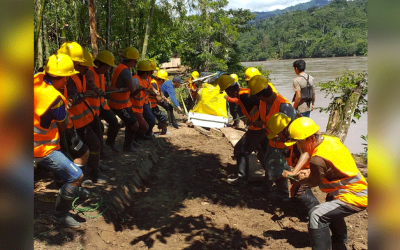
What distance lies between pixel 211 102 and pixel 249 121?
5.34 meters

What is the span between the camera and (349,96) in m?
8.64

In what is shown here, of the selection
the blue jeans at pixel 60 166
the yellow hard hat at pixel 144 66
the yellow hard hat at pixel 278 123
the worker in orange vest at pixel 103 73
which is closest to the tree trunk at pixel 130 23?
the yellow hard hat at pixel 144 66

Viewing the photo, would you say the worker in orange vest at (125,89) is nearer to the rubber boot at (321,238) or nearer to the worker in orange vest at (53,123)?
the worker in orange vest at (53,123)

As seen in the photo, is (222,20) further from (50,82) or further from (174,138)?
(50,82)

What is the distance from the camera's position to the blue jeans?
3.70m

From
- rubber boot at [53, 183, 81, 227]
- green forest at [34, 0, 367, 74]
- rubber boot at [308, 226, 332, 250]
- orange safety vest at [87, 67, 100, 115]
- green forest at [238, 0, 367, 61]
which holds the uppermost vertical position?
green forest at [238, 0, 367, 61]

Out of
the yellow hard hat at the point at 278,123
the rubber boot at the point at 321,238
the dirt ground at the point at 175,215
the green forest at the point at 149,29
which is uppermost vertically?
the green forest at the point at 149,29

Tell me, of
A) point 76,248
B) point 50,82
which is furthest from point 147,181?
point 50,82

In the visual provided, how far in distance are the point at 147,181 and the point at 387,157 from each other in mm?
5790

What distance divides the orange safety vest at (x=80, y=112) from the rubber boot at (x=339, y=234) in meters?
3.40

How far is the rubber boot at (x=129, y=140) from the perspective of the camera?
7014mm

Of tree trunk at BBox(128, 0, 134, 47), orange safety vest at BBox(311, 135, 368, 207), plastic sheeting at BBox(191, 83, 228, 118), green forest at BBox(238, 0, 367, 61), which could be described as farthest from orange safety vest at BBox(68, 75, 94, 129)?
green forest at BBox(238, 0, 367, 61)

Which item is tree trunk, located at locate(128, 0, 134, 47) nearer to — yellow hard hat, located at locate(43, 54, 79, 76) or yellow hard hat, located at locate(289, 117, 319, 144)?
yellow hard hat, located at locate(43, 54, 79, 76)

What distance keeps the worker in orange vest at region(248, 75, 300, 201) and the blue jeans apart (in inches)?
97.6
